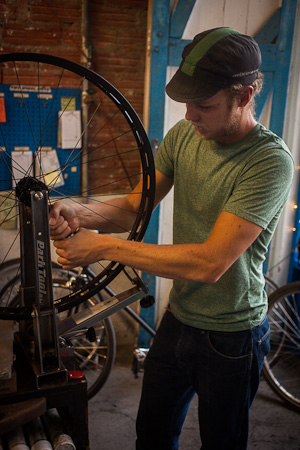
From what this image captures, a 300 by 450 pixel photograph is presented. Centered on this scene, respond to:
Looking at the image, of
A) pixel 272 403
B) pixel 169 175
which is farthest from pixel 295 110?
pixel 272 403

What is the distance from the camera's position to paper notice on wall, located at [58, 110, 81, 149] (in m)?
2.69

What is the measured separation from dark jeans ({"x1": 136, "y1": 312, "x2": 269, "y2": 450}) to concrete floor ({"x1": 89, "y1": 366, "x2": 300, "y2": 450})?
83 centimetres

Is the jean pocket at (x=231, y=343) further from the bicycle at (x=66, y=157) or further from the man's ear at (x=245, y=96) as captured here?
the man's ear at (x=245, y=96)

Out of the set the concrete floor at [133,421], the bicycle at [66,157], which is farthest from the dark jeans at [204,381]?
the concrete floor at [133,421]

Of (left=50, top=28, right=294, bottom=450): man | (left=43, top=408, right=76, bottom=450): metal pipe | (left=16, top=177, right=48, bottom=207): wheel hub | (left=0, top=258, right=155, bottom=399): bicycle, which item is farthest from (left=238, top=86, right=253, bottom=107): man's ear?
(left=0, top=258, right=155, bottom=399): bicycle

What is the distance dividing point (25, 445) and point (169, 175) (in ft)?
2.94

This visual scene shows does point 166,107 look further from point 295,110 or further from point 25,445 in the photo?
point 25,445

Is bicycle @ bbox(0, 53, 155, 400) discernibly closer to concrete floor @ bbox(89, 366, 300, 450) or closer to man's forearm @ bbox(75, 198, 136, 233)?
man's forearm @ bbox(75, 198, 136, 233)

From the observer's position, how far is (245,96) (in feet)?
4.04

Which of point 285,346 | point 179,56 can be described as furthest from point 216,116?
point 285,346

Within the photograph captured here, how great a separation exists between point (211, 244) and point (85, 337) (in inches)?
54.7

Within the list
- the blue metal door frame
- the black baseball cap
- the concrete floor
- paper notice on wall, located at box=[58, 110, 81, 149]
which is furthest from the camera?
paper notice on wall, located at box=[58, 110, 81, 149]

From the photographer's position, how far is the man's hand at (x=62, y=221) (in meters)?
1.18

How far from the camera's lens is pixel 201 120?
124 centimetres
